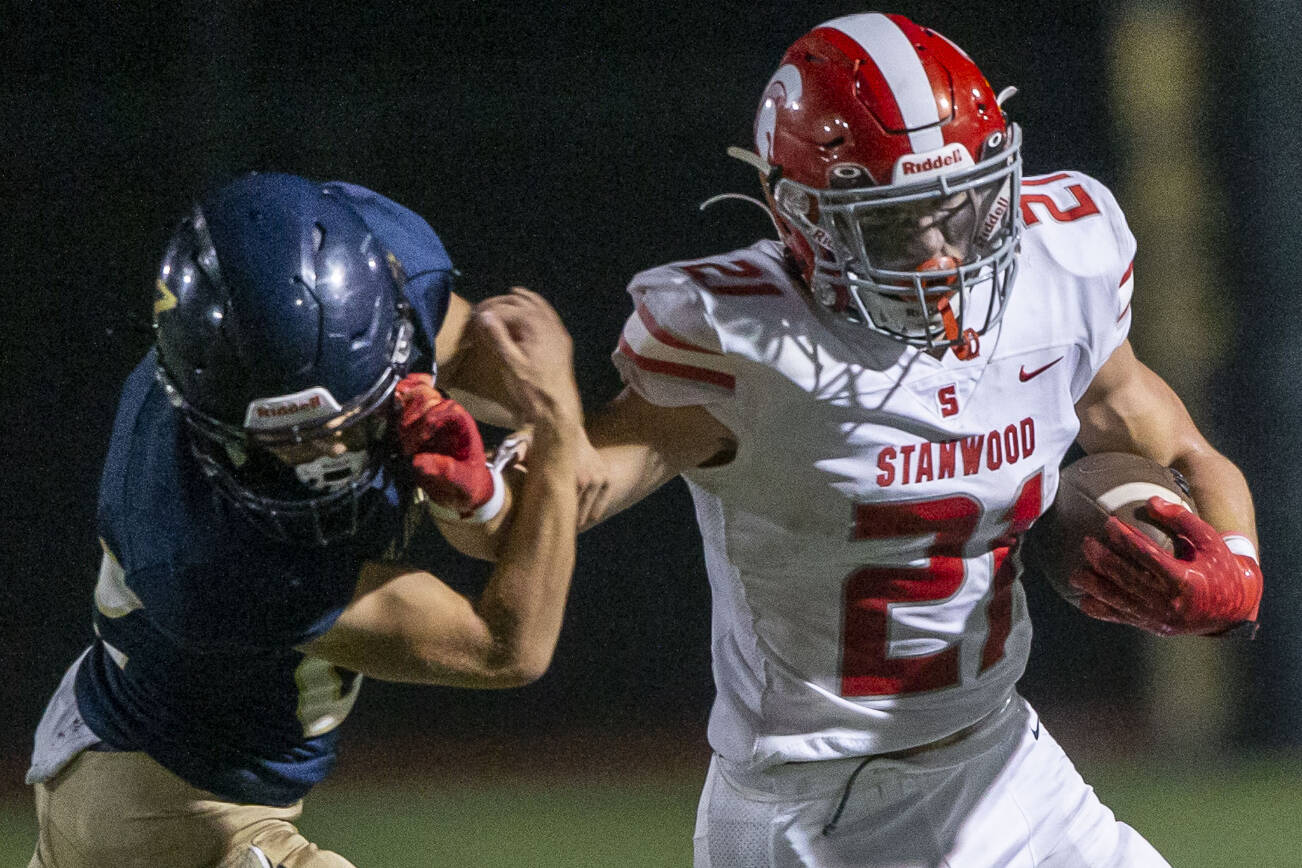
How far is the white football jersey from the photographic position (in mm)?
1809

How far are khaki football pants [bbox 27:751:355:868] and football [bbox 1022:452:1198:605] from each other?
106 cm

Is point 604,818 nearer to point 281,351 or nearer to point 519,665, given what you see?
point 519,665

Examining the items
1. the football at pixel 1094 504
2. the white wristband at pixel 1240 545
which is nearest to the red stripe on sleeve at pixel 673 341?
the football at pixel 1094 504

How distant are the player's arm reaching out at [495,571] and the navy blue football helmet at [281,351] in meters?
0.08

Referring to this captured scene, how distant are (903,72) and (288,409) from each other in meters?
0.84

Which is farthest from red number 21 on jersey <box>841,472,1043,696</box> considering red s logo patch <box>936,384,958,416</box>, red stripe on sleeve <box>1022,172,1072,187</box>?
red stripe on sleeve <box>1022,172,1072,187</box>

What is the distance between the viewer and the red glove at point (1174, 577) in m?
1.95

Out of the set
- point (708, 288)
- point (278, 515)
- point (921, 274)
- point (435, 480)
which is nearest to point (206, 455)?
point (278, 515)

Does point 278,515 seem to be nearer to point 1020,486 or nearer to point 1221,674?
point 1020,486

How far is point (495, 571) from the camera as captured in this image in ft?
5.70

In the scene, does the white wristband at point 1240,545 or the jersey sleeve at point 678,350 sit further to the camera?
the white wristband at point 1240,545

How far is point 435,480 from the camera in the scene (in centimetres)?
166

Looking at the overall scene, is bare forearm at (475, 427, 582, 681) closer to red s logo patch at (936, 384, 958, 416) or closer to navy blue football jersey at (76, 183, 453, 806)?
navy blue football jersey at (76, 183, 453, 806)

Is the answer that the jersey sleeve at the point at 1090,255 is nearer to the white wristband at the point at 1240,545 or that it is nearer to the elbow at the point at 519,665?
the white wristband at the point at 1240,545
